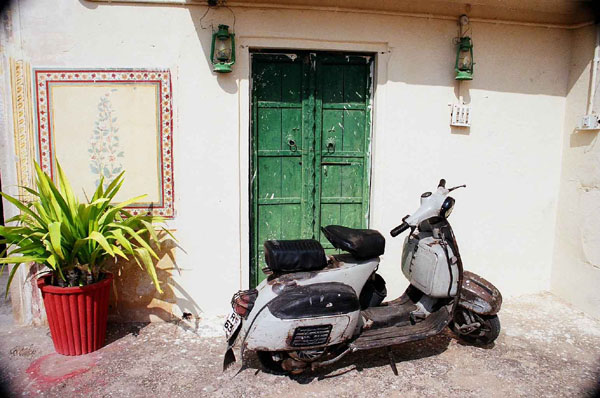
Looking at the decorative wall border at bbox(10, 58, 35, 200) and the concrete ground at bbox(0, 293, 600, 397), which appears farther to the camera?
the decorative wall border at bbox(10, 58, 35, 200)

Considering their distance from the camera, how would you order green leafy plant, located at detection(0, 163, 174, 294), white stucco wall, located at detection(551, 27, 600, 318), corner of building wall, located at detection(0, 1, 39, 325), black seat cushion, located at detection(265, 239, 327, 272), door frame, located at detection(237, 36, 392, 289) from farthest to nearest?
1. white stucco wall, located at detection(551, 27, 600, 318)
2. door frame, located at detection(237, 36, 392, 289)
3. corner of building wall, located at detection(0, 1, 39, 325)
4. green leafy plant, located at detection(0, 163, 174, 294)
5. black seat cushion, located at detection(265, 239, 327, 272)

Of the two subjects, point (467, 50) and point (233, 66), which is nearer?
point (233, 66)

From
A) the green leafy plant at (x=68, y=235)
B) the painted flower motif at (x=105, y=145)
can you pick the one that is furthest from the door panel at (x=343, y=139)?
the painted flower motif at (x=105, y=145)

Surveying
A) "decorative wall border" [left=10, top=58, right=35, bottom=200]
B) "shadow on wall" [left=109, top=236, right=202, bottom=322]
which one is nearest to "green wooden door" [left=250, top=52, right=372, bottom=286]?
"shadow on wall" [left=109, top=236, right=202, bottom=322]

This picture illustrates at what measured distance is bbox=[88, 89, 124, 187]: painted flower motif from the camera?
395 centimetres

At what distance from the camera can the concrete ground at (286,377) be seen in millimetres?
3125

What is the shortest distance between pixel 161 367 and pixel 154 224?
4.03 ft

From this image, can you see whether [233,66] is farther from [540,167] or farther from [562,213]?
[562,213]

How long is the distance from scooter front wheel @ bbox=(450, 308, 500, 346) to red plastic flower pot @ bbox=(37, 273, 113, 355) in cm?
281

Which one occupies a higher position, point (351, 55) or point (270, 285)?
point (351, 55)

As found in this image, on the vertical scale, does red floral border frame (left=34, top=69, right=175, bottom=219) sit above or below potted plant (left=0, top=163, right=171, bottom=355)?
above

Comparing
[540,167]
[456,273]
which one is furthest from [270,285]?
[540,167]

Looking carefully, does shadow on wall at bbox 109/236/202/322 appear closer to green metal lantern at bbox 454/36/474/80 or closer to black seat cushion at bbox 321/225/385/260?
black seat cushion at bbox 321/225/385/260

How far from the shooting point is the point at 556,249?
15.6 feet
